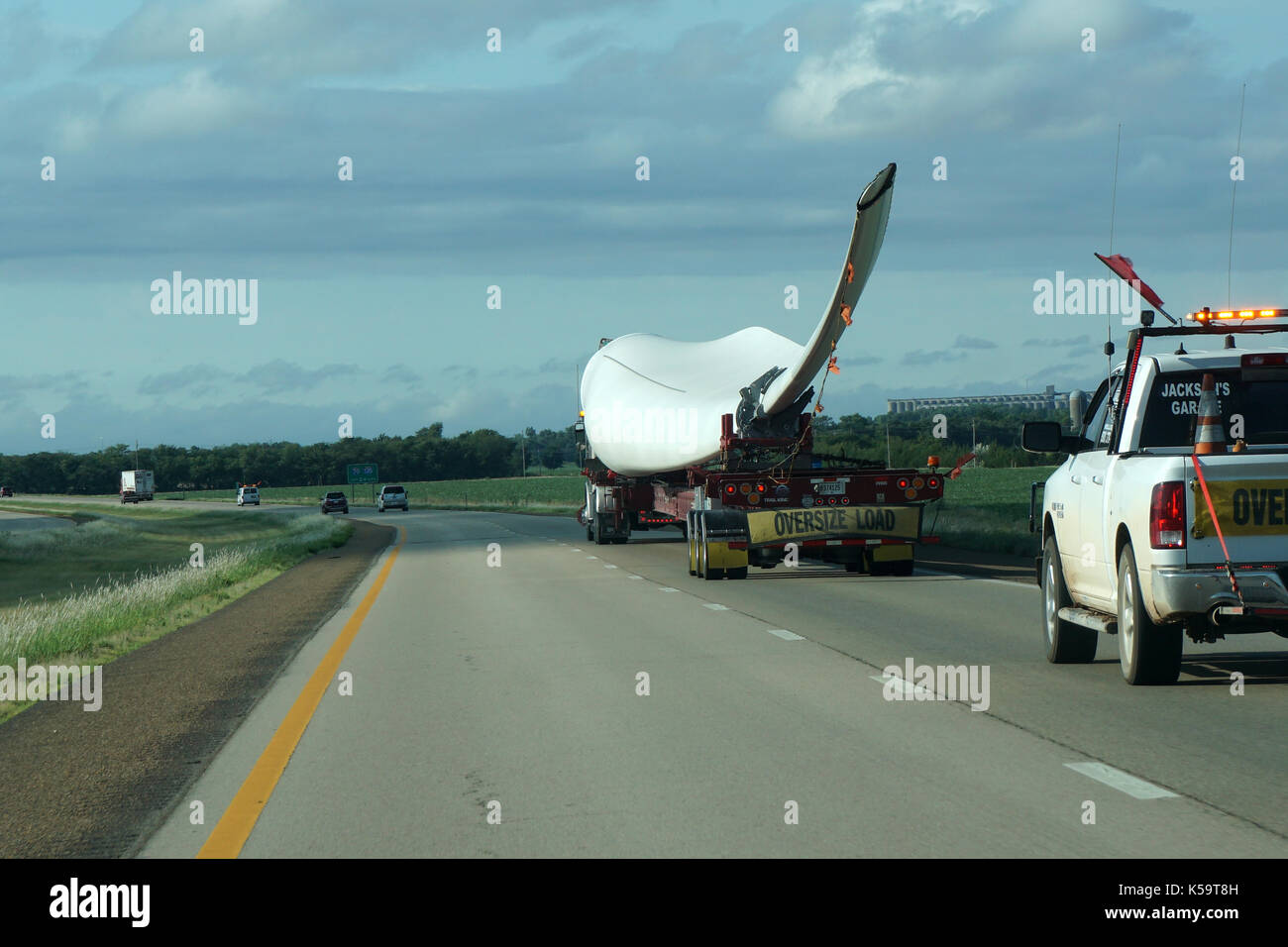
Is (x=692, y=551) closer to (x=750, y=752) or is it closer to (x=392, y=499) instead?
(x=750, y=752)

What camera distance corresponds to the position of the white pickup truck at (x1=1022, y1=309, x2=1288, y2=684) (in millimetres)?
9102

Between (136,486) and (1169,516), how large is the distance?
489 feet

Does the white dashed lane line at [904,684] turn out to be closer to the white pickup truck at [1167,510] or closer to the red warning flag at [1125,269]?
the white pickup truck at [1167,510]

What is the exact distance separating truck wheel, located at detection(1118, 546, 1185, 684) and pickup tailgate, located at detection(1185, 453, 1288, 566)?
0.54 metres

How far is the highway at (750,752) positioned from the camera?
626cm

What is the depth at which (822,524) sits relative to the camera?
72.2ft

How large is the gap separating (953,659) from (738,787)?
516cm

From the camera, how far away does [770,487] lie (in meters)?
22.2

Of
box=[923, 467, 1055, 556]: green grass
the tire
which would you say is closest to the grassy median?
the tire

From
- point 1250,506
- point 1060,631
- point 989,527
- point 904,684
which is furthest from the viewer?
point 989,527

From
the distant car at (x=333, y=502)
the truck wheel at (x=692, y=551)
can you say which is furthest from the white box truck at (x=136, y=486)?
the truck wheel at (x=692, y=551)

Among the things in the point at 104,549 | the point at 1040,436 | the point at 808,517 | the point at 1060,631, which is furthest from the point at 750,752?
the point at 104,549

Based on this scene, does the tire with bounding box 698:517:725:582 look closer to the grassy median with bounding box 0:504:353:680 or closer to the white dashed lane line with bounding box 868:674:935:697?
the grassy median with bounding box 0:504:353:680
